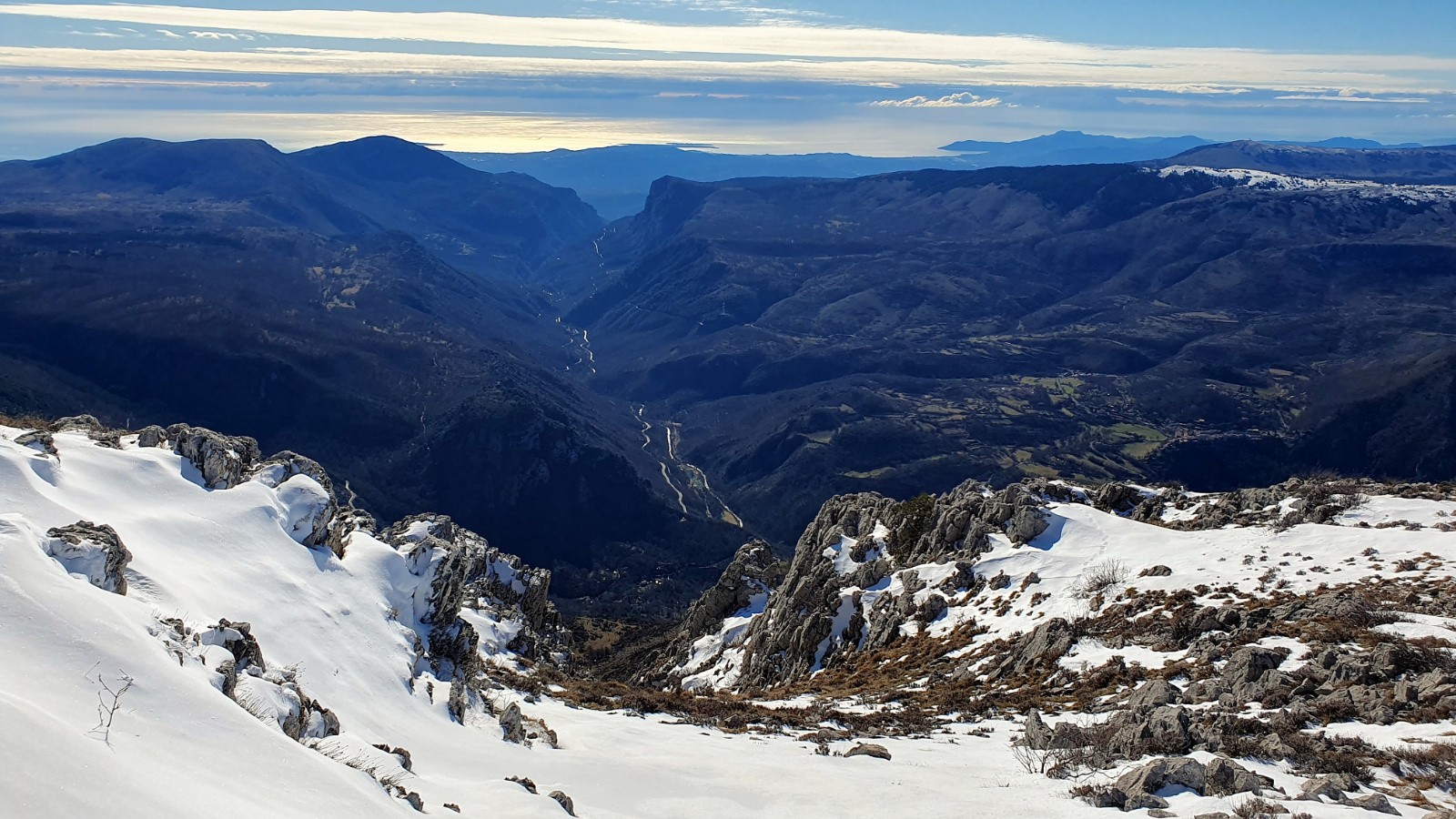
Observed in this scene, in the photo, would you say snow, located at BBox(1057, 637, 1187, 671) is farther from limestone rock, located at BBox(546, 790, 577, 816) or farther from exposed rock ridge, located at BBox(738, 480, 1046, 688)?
limestone rock, located at BBox(546, 790, 577, 816)

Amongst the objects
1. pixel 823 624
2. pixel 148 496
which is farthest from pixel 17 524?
pixel 823 624

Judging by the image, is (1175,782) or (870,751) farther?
(870,751)

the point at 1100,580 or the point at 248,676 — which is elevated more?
the point at 248,676

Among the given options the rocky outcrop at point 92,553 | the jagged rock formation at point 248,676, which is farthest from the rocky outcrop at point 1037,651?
the rocky outcrop at point 92,553

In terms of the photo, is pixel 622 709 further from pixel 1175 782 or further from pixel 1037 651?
pixel 1175 782

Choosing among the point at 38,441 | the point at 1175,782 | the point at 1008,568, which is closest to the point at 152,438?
the point at 38,441

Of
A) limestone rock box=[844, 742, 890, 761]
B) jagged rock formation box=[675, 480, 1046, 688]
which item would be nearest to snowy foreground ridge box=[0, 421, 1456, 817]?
limestone rock box=[844, 742, 890, 761]

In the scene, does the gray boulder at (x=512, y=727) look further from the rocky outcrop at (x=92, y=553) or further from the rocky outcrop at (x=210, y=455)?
the rocky outcrop at (x=210, y=455)
